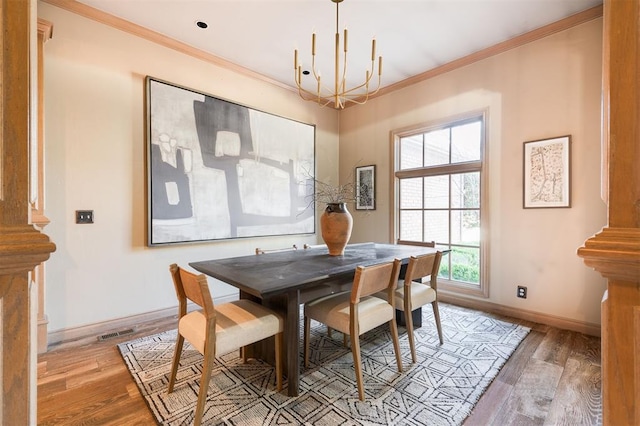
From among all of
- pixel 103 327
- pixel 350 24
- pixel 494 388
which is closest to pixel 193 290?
pixel 103 327

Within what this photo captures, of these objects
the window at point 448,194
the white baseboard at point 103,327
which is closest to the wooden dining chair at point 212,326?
the white baseboard at point 103,327

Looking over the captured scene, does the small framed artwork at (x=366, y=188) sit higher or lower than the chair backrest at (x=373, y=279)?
higher

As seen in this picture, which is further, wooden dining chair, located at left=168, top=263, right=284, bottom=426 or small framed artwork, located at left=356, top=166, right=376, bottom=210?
small framed artwork, located at left=356, top=166, right=376, bottom=210

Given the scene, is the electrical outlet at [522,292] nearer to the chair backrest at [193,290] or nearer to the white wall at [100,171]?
the chair backrest at [193,290]

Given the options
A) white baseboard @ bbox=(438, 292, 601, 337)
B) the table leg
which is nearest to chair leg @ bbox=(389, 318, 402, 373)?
the table leg

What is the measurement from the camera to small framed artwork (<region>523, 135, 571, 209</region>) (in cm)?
266

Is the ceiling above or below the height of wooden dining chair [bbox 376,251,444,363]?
above

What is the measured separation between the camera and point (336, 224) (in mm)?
2389

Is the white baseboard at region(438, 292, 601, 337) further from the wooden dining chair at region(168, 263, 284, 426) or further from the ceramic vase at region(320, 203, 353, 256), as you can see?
the wooden dining chair at region(168, 263, 284, 426)

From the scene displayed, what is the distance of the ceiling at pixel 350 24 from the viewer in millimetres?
2463

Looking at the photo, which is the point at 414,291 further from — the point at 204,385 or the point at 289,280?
the point at 204,385

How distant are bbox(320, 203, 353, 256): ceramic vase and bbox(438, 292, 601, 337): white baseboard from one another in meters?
1.87

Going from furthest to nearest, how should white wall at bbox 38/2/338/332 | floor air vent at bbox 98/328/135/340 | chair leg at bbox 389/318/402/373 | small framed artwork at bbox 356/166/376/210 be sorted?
small framed artwork at bbox 356/166/376/210, floor air vent at bbox 98/328/135/340, white wall at bbox 38/2/338/332, chair leg at bbox 389/318/402/373

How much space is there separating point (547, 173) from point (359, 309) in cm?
234
